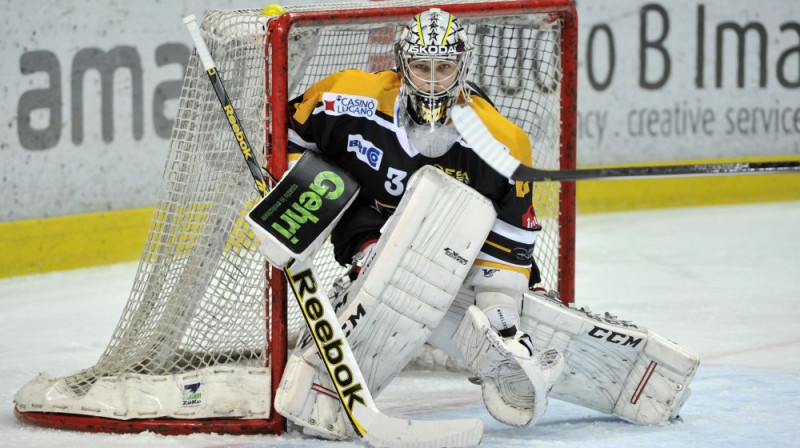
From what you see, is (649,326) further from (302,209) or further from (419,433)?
(302,209)

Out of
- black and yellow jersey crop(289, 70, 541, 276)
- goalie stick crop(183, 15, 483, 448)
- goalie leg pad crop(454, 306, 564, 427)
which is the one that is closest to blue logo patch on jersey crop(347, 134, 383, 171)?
black and yellow jersey crop(289, 70, 541, 276)

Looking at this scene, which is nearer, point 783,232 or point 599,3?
point 783,232

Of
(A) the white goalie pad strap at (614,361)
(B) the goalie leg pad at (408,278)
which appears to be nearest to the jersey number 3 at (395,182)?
(B) the goalie leg pad at (408,278)

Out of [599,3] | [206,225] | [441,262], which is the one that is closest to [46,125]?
[206,225]

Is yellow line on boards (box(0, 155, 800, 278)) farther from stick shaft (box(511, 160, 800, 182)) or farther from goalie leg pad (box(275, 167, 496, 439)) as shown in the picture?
stick shaft (box(511, 160, 800, 182))

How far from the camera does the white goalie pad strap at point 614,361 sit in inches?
102

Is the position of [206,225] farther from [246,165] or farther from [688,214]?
[688,214]

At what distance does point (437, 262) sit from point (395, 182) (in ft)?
0.70

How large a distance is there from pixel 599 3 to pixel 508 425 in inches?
159

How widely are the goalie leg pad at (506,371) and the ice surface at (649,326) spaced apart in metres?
0.09

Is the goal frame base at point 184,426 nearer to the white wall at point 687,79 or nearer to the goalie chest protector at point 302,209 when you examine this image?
the goalie chest protector at point 302,209

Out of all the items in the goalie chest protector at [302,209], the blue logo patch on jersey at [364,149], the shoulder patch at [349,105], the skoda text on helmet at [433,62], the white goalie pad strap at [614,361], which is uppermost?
the skoda text on helmet at [433,62]

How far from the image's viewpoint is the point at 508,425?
253 centimetres

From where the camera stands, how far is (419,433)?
241cm
